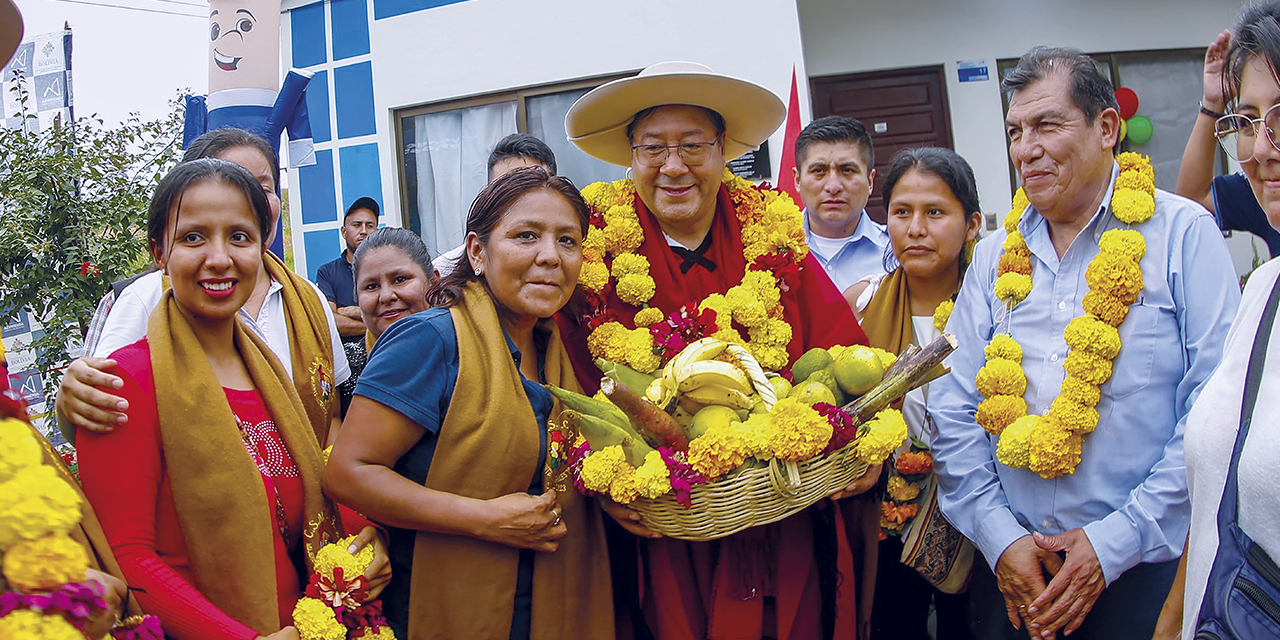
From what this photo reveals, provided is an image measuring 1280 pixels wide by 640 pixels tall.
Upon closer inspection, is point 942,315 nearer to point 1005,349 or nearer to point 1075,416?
point 1005,349

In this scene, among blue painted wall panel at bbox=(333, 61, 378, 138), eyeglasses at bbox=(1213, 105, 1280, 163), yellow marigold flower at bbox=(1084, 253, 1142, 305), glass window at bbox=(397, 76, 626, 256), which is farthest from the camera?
blue painted wall panel at bbox=(333, 61, 378, 138)

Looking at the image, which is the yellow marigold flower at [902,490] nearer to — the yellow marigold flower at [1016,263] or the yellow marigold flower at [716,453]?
the yellow marigold flower at [1016,263]

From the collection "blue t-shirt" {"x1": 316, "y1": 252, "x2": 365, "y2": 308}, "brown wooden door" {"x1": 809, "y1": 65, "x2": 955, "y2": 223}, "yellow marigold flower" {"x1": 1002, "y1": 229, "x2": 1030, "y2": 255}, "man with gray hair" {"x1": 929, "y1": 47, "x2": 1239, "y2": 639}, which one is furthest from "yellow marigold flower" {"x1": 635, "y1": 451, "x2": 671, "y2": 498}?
"brown wooden door" {"x1": 809, "y1": 65, "x2": 955, "y2": 223}

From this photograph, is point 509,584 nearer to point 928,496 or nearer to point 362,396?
point 362,396

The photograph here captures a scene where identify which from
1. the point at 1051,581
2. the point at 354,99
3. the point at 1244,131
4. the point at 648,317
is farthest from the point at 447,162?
the point at 1244,131

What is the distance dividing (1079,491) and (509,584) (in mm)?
1619

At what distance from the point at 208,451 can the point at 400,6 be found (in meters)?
6.73

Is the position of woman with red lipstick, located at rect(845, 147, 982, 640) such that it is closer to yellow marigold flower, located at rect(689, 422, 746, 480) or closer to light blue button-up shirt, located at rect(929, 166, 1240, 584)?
light blue button-up shirt, located at rect(929, 166, 1240, 584)

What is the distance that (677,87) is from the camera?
270cm

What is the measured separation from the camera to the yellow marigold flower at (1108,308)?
236 centimetres

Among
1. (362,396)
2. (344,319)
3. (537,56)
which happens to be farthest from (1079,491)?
(537,56)

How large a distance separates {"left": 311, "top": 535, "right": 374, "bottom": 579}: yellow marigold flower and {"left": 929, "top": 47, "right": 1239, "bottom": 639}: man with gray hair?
1.71m

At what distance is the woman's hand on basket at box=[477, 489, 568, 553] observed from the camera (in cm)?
198

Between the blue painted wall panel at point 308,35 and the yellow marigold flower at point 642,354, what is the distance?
6.62 meters
